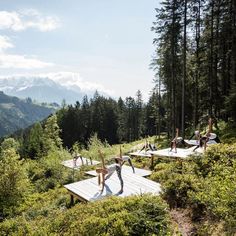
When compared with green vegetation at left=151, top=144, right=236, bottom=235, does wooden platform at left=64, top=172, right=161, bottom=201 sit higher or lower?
lower

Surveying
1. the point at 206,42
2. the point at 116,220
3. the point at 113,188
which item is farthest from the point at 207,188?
the point at 206,42

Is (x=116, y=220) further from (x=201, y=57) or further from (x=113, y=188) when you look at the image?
(x=201, y=57)

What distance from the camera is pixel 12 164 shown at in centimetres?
2055

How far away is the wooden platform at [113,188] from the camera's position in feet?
31.7

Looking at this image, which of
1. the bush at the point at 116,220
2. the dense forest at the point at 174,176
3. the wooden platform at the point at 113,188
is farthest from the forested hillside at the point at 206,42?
the bush at the point at 116,220

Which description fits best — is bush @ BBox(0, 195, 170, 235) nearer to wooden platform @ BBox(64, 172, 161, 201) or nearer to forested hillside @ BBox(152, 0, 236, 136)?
wooden platform @ BBox(64, 172, 161, 201)

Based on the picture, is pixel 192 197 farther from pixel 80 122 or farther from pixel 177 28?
pixel 80 122

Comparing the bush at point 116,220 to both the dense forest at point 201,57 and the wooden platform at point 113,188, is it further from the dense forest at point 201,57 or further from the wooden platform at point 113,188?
the dense forest at point 201,57

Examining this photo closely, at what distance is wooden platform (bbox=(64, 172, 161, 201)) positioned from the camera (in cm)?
967

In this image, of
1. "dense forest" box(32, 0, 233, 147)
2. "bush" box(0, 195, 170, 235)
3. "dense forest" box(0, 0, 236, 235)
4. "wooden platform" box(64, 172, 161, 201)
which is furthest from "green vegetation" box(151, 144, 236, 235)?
"dense forest" box(32, 0, 233, 147)

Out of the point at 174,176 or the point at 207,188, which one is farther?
the point at 174,176

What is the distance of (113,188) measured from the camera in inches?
405

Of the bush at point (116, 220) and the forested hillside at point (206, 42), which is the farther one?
the forested hillside at point (206, 42)

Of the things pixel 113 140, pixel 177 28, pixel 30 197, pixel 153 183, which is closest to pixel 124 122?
pixel 113 140
